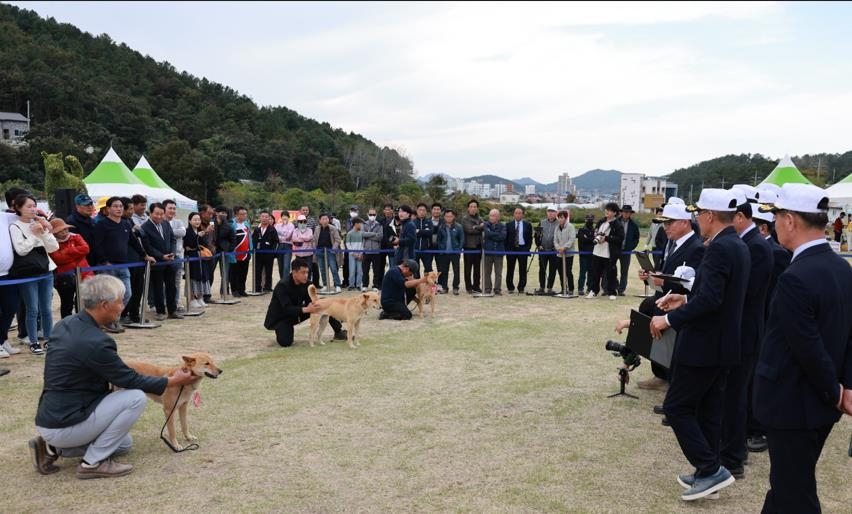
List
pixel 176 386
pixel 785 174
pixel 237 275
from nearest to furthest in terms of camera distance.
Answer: pixel 176 386
pixel 237 275
pixel 785 174

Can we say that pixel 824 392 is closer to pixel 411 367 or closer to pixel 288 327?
pixel 411 367

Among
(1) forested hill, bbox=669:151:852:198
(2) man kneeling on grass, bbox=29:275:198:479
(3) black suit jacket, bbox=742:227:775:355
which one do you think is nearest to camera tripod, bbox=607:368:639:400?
(3) black suit jacket, bbox=742:227:775:355

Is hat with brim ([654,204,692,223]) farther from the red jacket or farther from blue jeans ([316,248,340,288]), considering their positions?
blue jeans ([316,248,340,288])

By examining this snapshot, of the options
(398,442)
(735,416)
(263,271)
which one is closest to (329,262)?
(263,271)

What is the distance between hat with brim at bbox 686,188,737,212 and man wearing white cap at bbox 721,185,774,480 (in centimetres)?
26

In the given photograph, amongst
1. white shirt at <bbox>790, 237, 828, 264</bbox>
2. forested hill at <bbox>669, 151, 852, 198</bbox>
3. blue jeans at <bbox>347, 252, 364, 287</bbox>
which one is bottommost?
blue jeans at <bbox>347, 252, 364, 287</bbox>

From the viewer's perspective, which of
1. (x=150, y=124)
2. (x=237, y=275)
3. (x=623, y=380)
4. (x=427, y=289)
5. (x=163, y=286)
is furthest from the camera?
(x=150, y=124)

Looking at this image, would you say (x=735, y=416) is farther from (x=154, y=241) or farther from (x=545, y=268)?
(x=545, y=268)

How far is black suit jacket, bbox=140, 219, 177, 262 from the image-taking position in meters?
10.2

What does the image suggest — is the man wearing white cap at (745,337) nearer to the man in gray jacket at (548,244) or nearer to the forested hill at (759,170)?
the man in gray jacket at (548,244)

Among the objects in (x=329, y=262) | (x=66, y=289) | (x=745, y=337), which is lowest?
(x=329, y=262)

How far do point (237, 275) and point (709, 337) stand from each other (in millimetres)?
11540

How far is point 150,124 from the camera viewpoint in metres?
74.2

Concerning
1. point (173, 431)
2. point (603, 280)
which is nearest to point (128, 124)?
point (603, 280)
